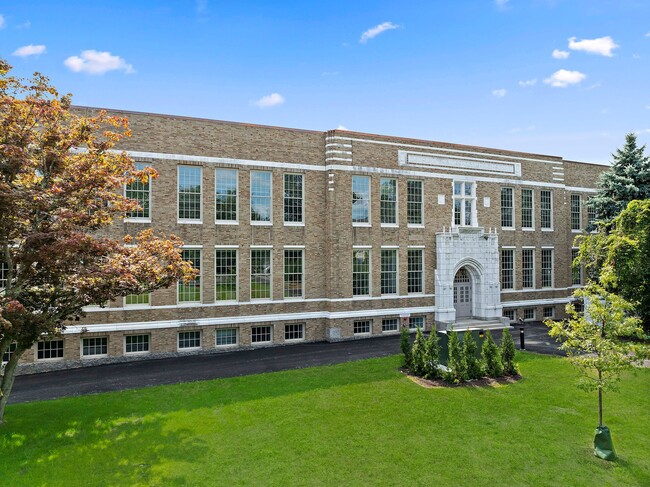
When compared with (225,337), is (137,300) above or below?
above

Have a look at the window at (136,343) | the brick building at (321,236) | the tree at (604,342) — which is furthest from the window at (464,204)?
the window at (136,343)

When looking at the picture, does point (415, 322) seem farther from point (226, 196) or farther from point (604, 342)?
point (604, 342)

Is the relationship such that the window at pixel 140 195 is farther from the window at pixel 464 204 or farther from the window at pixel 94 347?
the window at pixel 464 204

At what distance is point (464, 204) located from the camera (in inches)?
1186

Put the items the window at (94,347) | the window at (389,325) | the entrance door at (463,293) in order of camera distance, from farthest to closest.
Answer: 1. the entrance door at (463,293)
2. the window at (389,325)
3. the window at (94,347)

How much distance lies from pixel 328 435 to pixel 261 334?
13.1m

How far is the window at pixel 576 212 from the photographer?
114 ft

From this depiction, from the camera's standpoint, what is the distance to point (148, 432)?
12.5 metres

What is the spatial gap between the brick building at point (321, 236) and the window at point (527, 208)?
158 millimetres

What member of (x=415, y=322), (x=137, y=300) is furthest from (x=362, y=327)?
(x=137, y=300)

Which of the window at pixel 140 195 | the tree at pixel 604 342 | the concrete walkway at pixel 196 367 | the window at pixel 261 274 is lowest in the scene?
the concrete walkway at pixel 196 367

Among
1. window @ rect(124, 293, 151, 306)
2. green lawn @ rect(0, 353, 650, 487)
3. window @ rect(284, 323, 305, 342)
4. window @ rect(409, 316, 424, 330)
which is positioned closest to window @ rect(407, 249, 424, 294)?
window @ rect(409, 316, 424, 330)

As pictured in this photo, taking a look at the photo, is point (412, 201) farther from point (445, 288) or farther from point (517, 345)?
point (517, 345)

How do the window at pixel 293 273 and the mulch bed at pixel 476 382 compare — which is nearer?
the mulch bed at pixel 476 382
